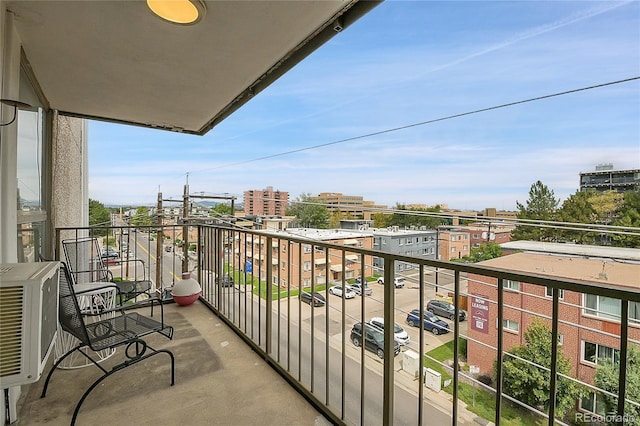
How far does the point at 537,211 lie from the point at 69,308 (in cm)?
475

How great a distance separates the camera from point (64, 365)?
224 cm

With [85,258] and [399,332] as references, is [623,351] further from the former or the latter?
[85,258]

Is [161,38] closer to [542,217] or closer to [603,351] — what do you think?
[603,351]

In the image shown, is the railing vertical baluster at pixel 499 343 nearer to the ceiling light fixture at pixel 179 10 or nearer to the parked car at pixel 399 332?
the parked car at pixel 399 332

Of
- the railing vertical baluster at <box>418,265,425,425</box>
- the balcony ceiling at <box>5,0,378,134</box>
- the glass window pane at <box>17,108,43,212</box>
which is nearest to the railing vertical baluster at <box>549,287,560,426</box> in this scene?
the railing vertical baluster at <box>418,265,425,425</box>

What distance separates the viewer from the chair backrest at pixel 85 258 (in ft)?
10.1

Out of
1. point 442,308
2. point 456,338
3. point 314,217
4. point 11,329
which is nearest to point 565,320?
point 456,338

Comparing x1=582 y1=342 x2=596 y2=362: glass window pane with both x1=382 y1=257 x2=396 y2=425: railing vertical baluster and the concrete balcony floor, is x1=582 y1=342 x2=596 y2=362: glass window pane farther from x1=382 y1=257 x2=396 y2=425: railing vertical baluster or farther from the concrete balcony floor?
the concrete balcony floor

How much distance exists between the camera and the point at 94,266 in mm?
3650

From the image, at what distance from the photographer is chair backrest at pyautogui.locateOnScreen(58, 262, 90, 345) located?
5.77 ft

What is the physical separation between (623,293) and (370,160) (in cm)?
1677

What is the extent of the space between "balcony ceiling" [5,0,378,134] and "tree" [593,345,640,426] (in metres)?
1.87

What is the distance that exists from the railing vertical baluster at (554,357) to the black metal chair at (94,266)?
3.10 metres

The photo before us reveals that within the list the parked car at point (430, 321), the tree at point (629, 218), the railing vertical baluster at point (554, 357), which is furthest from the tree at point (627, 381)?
the tree at point (629, 218)
